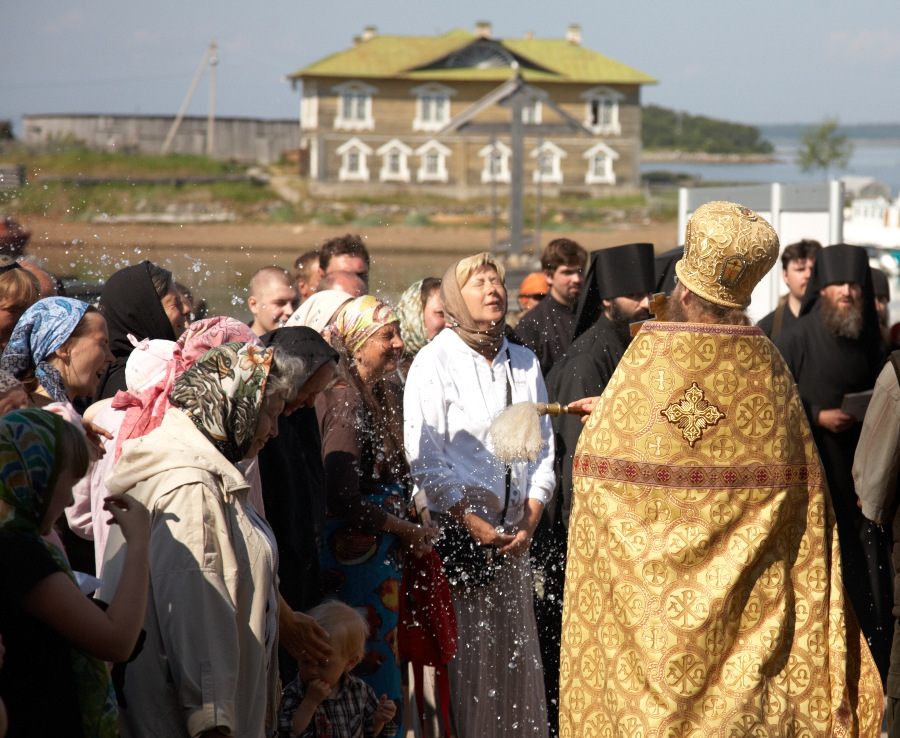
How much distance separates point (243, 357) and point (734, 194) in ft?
24.0

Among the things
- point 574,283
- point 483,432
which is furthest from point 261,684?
point 574,283

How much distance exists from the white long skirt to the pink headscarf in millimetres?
1589

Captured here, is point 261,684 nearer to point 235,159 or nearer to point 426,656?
point 426,656

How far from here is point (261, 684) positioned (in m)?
3.01

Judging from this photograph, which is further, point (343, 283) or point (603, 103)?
point (603, 103)

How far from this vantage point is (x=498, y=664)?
4570mm

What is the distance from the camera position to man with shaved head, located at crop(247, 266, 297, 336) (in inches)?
231

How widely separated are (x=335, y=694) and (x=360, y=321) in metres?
1.47

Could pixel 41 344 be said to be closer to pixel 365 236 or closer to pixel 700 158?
pixel 365 236

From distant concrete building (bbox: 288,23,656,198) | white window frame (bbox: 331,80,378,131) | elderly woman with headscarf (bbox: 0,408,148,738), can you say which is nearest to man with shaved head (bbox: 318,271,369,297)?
elderly woman with headscarf (bbox: 0,408,148,738)

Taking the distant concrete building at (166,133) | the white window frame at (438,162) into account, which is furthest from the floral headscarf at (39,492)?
the white window frame at (438,162)

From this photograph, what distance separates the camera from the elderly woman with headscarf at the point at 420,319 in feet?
18.3

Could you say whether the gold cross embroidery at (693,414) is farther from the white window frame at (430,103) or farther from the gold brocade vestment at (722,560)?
the white window frame at (430,103)

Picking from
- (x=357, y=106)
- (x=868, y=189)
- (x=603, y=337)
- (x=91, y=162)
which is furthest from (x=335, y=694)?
(x=357, y=106)
